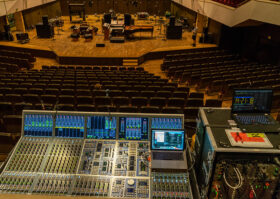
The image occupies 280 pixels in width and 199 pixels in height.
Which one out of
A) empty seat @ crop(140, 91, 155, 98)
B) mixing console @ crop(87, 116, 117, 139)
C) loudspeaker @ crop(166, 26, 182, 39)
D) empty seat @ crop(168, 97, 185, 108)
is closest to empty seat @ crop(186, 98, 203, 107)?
empty seat @ crop(168, 97, 185, 108)

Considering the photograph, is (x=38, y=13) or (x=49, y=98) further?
(x=38, y=13)

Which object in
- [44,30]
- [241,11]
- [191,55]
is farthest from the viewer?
[44,30]

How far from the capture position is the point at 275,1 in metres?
8.72

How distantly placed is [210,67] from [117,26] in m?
6.99

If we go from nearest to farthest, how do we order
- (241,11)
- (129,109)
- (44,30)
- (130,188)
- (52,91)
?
1. (130,188)
2. (129,109)
3. (52,91)
4. (241,11)
5. (44,30)

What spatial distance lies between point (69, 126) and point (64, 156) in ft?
1.45

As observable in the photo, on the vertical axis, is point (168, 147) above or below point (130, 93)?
above

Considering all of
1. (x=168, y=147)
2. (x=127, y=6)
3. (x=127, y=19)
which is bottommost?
(x=168, y=147)

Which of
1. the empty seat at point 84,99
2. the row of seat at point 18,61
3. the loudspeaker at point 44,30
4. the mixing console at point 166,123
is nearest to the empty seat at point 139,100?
the empty seat at point 84,99

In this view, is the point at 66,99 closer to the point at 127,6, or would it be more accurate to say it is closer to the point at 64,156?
the point at 64,156

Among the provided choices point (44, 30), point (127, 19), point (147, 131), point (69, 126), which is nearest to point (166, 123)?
point (147, 131)

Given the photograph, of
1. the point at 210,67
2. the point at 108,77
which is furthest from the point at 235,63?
the point at 108,77

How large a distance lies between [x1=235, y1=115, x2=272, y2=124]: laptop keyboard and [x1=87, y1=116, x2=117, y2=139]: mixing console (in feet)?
5.75

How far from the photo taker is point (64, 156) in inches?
125
